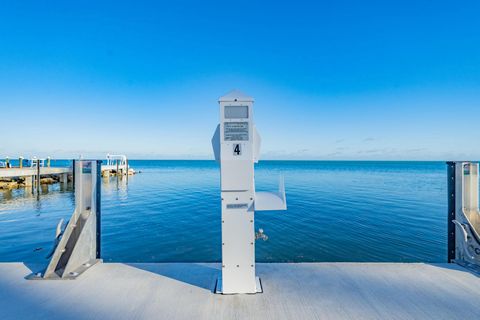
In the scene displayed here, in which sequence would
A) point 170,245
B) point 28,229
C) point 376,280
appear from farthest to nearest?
point 28,229 < point 170,245 < point 376,280

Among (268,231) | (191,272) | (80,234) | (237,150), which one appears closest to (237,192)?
(237,150)

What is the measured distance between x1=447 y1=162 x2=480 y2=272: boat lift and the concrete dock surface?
0.37 metres

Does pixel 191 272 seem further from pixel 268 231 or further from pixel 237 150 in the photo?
pixel 268 231

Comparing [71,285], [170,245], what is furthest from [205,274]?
[170,245]

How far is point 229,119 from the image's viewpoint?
2434 millimetres

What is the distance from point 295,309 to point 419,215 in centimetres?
1043

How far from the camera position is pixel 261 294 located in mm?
2369

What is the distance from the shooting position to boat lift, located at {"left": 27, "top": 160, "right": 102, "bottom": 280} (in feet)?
9.02

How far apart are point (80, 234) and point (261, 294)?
240 centimetres

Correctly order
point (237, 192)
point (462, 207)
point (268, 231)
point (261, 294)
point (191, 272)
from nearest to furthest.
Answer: point (261, 294), point (237, 192), point (191, 272), point (462, 207), point (268, 231)

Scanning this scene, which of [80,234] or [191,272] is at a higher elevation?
[80,234]

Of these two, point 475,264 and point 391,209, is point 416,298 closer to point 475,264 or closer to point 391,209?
point 475,264

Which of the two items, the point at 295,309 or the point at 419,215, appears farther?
the point at 419,215

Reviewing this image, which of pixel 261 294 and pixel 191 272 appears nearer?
pixel 261 294
